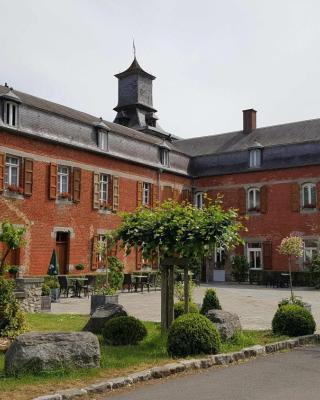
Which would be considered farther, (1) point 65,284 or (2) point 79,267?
(2) point 79,267

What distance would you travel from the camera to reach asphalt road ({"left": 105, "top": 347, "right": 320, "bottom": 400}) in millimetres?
5453

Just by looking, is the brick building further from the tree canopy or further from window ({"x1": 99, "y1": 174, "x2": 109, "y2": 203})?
the tree canopy

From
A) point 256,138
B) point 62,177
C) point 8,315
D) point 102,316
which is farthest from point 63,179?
point 8,315

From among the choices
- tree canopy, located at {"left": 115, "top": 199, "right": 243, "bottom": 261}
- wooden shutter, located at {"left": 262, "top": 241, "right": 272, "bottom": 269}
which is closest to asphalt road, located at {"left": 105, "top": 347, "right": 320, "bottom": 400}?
tree canopy, located at {"left": 115, "top": 199, "right": 243, "bottom": 261}

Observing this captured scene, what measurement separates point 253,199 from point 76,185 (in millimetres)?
10783

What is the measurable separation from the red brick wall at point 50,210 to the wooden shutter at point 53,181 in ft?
0.47

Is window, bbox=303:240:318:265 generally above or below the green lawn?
above

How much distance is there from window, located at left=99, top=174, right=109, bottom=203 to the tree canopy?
1467cm

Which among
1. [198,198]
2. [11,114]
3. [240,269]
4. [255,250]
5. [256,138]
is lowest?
[240,269]

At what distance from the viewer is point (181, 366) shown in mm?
6625

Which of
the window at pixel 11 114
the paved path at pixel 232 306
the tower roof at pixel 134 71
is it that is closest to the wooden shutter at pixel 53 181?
the window at pixel 11 114

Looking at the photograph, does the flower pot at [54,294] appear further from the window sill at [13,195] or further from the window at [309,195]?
the window at [309,195]

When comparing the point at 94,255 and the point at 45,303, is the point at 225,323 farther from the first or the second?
the point at 94,255

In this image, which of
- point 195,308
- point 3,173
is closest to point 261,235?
point 3,173
